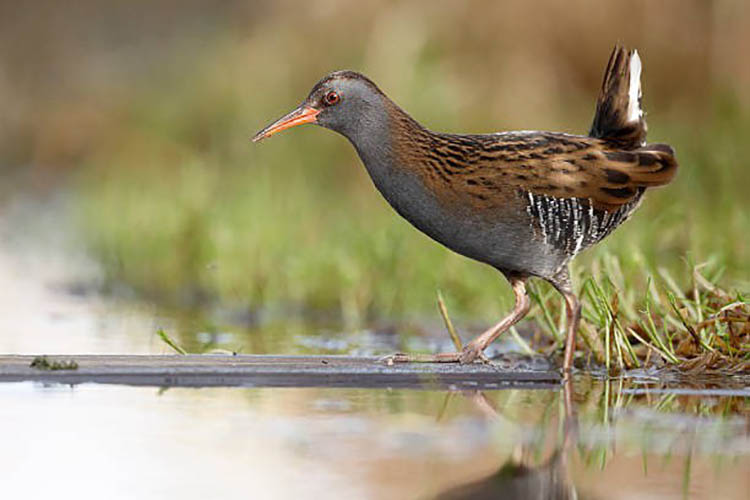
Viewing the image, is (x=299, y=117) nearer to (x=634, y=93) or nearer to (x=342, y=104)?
(x=342, y=104)

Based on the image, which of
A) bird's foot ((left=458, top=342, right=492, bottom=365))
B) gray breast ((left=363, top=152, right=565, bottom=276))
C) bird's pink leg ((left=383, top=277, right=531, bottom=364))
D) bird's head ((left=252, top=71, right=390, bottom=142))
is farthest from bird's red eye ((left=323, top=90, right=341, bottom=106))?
bird's foot ((left=458, top=342, right=492, bottom=365))

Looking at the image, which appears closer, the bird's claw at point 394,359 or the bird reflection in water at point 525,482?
the bird reflection in water at point 525,482

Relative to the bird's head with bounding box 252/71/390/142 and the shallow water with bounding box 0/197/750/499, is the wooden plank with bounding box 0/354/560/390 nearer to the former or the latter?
the shallow water with bounding box 0/197/750/499

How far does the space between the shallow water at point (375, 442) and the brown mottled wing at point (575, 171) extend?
771mm

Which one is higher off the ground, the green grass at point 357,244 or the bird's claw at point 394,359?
the green grass at point 357,244

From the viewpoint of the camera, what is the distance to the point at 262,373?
242 inches

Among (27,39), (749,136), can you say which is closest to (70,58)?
(27,39)

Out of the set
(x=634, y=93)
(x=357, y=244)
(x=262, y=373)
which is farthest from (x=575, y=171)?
(x=357, y=244)

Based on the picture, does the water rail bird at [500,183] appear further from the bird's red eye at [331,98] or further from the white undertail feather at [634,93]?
the white undertail feather at [634,93]

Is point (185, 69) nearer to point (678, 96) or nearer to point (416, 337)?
point (678, 96)

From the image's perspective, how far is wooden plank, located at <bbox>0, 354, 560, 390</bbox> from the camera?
6.10 meters

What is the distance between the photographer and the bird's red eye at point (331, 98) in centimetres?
688

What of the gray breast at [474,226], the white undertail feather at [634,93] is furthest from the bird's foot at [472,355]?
the white undertail feather at [634,93]

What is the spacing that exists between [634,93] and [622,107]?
0.42 feet
